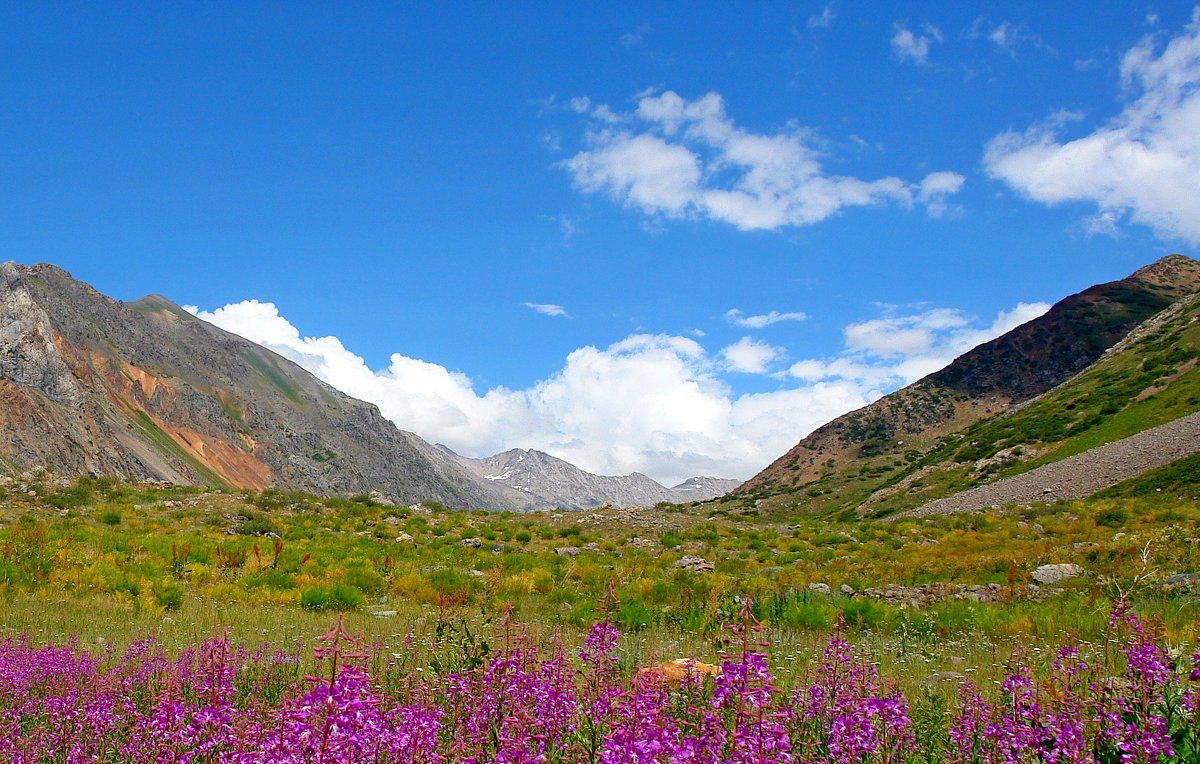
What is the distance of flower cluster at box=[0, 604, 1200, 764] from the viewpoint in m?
2.85

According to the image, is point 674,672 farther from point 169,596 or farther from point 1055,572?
point 1055,572

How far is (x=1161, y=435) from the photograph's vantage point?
3759 centimetres

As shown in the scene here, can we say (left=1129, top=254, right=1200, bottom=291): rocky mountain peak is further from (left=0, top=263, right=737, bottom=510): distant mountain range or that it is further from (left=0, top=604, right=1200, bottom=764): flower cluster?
(left=0, top=604, right=1200, bottom=764): flower cluster

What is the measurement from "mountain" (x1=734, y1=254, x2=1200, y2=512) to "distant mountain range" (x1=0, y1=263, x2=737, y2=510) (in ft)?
200

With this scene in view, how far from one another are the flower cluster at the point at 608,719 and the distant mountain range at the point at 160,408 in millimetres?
64981

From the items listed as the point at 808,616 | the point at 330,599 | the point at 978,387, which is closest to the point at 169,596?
the point at 330,599

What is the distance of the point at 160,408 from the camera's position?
123 meters

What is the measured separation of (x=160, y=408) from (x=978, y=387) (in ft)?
426

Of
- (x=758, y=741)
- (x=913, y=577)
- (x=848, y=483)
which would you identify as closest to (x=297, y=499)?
(x=913, y=577)

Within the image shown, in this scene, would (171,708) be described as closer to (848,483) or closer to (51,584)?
(51,584)

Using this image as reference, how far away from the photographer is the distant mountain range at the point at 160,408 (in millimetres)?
75875

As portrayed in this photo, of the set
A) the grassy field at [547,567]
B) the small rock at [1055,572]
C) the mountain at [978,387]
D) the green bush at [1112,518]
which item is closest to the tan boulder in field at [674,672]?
the grassy field at [547,567]

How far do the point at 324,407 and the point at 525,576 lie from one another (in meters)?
189

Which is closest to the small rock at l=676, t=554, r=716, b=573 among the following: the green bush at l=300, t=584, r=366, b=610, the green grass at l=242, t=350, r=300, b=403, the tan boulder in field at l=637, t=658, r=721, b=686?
the green bush at l=300, t=584, r=366, b=610
